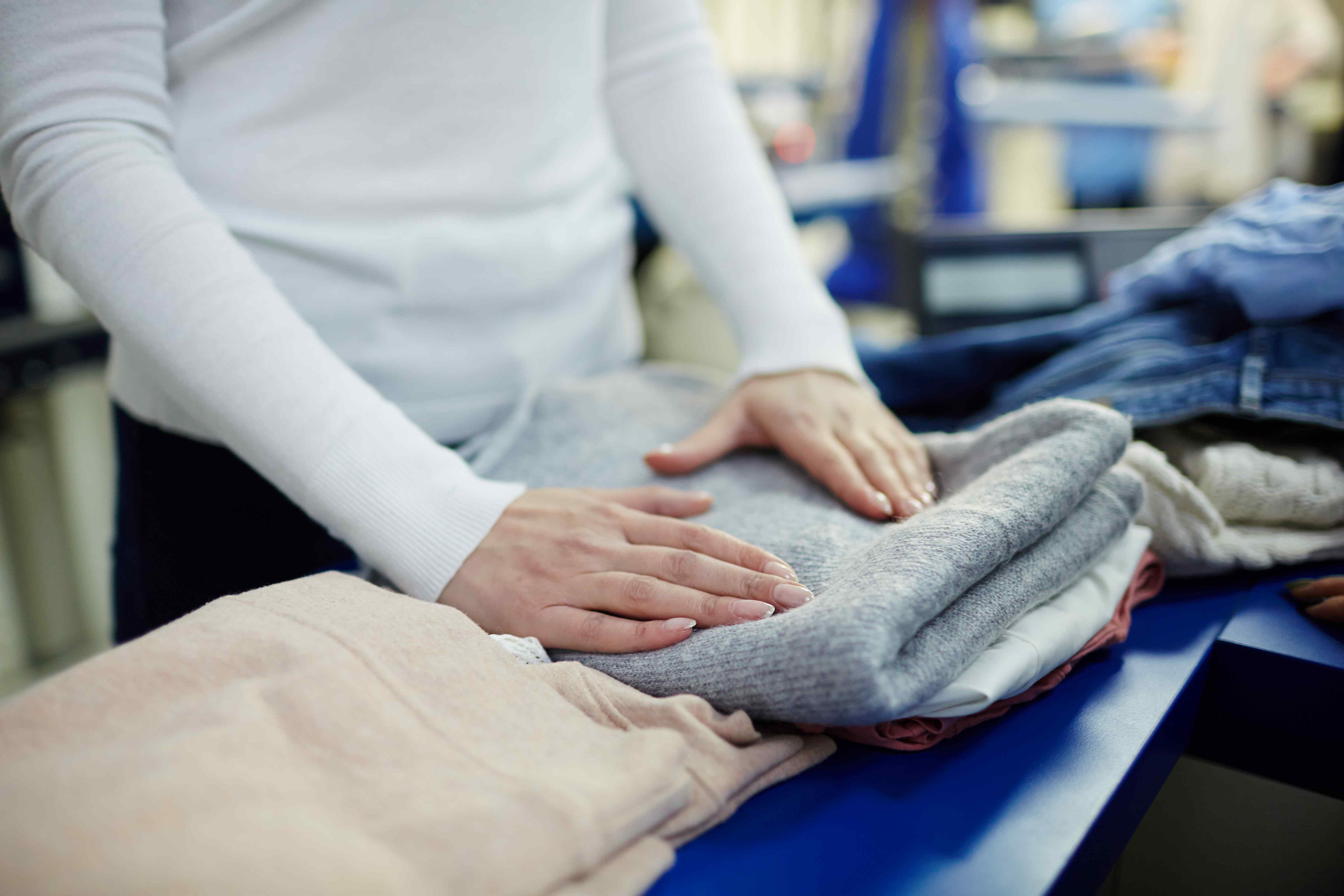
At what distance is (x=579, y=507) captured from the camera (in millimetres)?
450

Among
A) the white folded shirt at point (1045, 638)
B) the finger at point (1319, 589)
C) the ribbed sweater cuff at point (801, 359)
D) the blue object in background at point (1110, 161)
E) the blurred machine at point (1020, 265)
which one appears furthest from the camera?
the blue object in background at point (1110, 161)

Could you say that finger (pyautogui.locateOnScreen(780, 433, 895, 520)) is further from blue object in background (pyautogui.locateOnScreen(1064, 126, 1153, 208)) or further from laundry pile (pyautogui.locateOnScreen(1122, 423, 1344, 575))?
blue object in background (pyautogui.locateOnScreen(1064, 126, 1153, 208))

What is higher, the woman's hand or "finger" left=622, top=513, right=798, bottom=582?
"finger" left=622, top=513, right=798, bottom=582

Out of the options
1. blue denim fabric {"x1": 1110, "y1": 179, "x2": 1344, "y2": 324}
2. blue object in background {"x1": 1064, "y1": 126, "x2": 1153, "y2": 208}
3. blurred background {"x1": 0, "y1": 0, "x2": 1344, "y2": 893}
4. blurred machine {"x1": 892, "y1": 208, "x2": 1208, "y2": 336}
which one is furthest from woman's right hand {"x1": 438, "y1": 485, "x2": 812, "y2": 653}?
blue object in background {"x1": 1064, "y1": 126, "x2": 1153, "y2": 208}

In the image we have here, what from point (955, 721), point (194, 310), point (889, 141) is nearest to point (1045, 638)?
point (955, 721)

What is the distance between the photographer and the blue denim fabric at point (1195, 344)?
528mm

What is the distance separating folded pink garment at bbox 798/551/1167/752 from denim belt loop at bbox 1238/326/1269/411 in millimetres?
149

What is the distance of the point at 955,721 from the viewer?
370 millimetres

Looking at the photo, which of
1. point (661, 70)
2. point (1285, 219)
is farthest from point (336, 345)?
point (1285, 219)

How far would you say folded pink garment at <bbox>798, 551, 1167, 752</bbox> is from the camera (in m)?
0.36

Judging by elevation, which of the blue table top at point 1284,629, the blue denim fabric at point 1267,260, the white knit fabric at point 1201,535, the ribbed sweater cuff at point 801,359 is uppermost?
the blue denim fabric at point 1267,260

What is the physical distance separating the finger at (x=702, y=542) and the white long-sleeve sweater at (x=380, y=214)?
77mm

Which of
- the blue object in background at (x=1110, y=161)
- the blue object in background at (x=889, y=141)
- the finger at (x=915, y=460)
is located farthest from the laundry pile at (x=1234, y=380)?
the blue object in background at (x=1110, y=161)

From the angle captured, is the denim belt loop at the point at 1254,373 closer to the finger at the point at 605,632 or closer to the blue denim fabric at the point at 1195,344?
the blue denim fabric at the point at 1195,344
